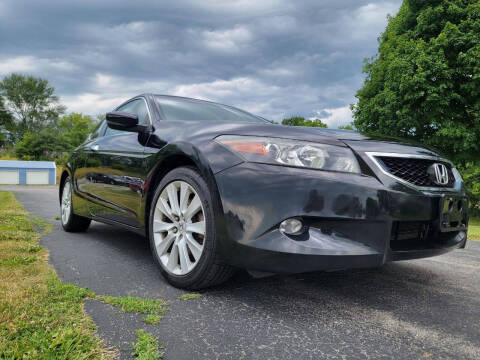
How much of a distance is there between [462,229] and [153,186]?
2177 millimetres

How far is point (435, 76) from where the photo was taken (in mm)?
13930

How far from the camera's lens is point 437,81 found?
1401 cm

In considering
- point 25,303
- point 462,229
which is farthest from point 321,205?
point 25,303

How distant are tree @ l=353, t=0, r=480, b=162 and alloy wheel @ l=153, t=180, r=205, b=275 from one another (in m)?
13.3

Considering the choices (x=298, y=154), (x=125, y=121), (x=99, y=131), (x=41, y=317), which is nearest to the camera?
(x=41, y=317)

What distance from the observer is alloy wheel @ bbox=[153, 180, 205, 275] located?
7.79 feet

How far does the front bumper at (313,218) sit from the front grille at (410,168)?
137 mm

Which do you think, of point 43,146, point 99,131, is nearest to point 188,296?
point 99,131

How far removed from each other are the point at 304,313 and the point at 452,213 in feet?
3.81

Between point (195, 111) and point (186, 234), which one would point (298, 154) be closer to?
point (186, 234)

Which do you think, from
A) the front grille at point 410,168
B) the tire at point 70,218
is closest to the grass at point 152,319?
the front grille at point 410,168

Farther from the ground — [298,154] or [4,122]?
[298,154]

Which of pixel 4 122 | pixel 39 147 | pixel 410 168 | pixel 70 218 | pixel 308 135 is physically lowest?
pixel 39 147

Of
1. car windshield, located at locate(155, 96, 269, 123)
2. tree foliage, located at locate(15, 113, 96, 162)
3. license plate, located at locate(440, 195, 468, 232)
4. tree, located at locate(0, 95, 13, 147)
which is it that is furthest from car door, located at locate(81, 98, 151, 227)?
tree, located at locate(0, 95, 13, 147)
